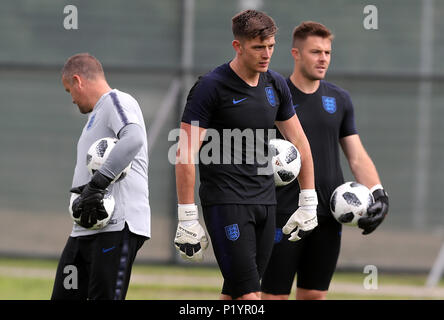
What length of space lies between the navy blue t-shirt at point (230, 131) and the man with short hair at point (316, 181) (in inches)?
35.6

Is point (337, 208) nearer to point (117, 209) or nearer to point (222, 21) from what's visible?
point (117, 209)

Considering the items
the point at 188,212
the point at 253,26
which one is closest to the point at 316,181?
the point at 188,212

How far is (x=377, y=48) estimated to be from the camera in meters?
10.4

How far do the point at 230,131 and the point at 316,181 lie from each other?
4.08ft

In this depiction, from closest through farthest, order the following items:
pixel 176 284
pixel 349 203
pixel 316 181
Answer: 1. pixel 349 203
2. pixel 316 181
3. pixel 176 284

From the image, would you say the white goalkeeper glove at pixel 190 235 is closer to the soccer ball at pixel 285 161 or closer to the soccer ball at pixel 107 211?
the soccer ball at pixel 107 211

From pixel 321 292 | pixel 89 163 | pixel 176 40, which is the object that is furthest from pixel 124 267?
pixel 176 40

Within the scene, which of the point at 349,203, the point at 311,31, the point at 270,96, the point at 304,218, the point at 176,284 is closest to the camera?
the point at 270,96

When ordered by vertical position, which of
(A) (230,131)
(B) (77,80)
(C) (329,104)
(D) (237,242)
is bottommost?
(D) (237,242)

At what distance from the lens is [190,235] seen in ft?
16.3

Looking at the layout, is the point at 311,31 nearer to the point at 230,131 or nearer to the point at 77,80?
the point at 230,131

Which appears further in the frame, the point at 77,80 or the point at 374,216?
the point at 374,216

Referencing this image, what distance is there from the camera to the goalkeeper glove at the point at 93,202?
4.86 metres

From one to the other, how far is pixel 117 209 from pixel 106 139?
0.43 m
